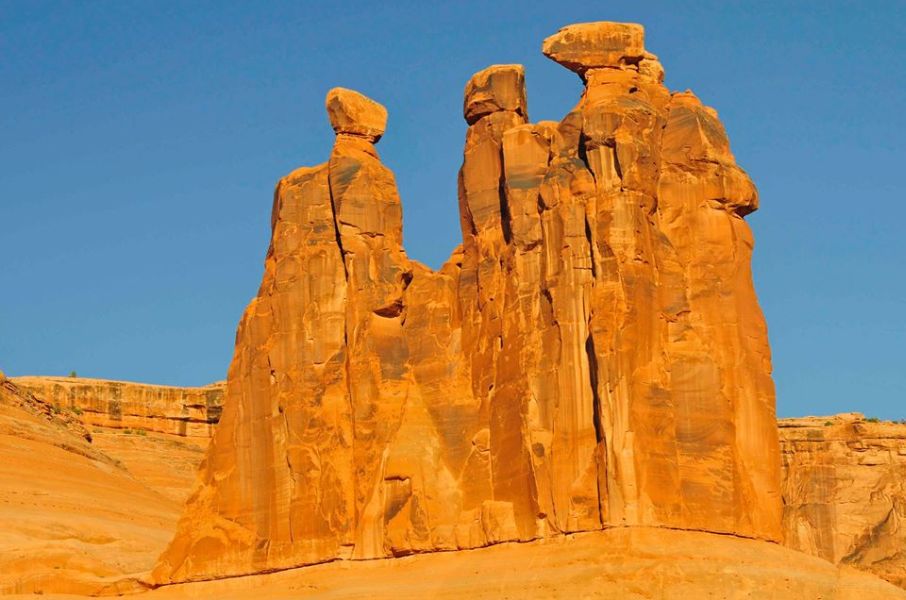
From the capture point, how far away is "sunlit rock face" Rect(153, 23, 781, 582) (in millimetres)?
69125

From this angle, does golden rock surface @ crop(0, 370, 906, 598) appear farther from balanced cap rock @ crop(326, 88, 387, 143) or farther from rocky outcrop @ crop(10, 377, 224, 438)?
balanced cap rock @ crop(326, 88, 387, 143)

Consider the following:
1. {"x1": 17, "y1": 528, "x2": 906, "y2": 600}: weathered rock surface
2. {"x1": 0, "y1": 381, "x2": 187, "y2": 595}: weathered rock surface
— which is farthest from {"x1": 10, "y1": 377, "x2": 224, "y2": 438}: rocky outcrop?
{"x1": 17, "y1": 528, "x2": 906, "y2": 600}: weathered rock surface

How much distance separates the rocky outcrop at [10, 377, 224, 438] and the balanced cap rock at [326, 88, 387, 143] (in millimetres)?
38902

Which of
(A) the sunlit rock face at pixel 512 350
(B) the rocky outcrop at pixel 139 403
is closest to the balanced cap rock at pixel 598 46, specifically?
(A) the sunlit rock face at pixel 512 350

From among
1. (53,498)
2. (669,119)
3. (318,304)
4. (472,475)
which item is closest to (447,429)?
(472,475)

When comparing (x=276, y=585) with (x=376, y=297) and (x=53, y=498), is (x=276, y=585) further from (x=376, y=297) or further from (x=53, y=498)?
(x=53, y=498)

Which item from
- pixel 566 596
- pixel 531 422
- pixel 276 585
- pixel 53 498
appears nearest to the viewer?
pixel 566 596

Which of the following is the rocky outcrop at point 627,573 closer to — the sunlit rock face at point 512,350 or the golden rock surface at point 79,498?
the sunlit rock face at point 512,350

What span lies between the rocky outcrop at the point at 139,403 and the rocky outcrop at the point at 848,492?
3018 centimetres

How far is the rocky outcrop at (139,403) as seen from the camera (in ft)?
380

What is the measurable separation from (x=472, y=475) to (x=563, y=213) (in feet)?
30.1

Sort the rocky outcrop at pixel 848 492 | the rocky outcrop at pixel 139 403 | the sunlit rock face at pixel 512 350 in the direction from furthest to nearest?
1. the rocky outcrop at pixel 139 403
2. the rocky outcrop at pixel 848 492
3. the sunlit rock face at pixel 512 350

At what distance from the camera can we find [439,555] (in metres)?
72.0

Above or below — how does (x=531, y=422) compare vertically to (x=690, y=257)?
below
